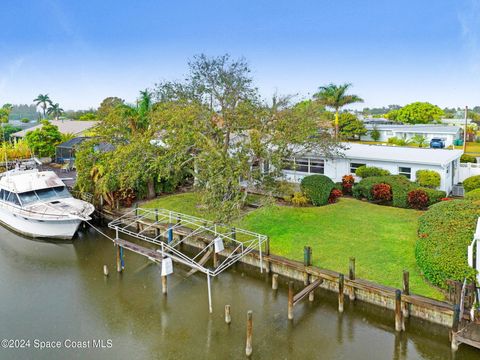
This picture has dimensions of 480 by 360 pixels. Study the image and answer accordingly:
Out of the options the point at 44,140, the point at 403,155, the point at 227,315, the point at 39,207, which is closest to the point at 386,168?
the point at 403,155

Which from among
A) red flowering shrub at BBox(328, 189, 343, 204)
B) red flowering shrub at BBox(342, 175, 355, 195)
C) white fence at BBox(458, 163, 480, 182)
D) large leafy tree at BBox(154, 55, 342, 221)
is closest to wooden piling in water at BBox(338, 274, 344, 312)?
large leafy tree at BBox(154, 55, 342, 221)

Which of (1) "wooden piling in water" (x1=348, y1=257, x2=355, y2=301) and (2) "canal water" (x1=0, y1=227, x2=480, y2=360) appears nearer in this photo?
(2) "canal water" (x1=0, y1=227, x2=480, y2=360)

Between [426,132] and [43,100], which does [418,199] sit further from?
[43,100]

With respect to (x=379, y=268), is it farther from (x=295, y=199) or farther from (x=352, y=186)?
(x=352, y=186)

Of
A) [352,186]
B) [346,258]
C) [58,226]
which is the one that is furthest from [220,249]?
[352,186]

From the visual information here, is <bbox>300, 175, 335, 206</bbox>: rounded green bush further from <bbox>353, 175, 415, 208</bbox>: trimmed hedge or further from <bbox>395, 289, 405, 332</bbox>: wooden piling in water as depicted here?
<bbox>395, 289, 405, 332</bbox>: wooden piling in water

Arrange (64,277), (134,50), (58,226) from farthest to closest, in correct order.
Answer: (134,50) → (58,226) → (64,277)
